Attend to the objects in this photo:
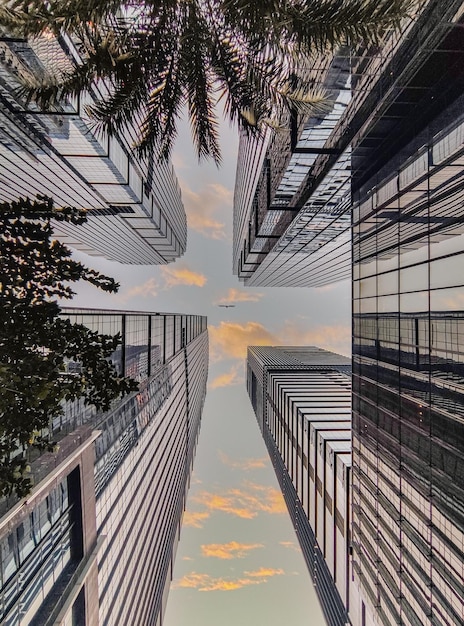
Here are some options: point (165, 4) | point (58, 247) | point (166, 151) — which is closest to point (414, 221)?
point (166, 151)

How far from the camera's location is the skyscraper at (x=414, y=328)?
14328 mm

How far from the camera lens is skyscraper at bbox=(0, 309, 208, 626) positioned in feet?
68.3

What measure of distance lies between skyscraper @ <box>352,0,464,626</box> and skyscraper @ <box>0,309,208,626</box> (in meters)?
16.7

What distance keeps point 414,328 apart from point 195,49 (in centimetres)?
1495

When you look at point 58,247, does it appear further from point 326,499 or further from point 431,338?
point 326,499

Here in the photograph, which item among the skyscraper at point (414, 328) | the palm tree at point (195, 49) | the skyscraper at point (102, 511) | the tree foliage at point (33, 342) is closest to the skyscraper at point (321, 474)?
the skyscraper at point (414, 328)

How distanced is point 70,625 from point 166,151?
31050 millimetres

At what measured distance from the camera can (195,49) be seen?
36.4 feet

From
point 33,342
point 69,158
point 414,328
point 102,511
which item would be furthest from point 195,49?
point 102,511

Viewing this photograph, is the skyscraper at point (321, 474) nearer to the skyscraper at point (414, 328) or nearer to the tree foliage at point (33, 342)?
the skyscraper at point (414, 328)

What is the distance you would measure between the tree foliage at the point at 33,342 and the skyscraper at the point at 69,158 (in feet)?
15.3

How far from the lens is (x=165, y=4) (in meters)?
9.20

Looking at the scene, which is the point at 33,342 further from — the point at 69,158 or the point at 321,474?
the point at 321,474

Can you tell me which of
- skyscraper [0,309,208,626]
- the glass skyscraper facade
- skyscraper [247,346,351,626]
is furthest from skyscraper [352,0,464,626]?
skyscraper [0,309,208,626]
